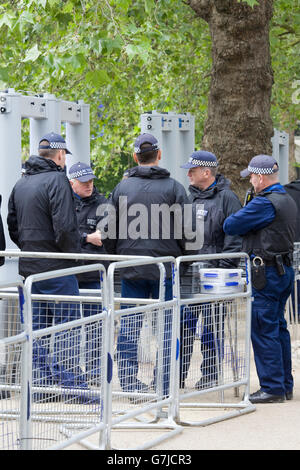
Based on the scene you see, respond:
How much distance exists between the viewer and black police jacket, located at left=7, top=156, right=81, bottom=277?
7.32 meters

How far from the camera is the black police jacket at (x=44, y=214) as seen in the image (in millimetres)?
7324

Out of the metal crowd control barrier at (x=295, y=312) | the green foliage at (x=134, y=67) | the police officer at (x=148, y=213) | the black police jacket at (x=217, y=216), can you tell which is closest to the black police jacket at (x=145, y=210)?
the police officer at (x=148, y=213)

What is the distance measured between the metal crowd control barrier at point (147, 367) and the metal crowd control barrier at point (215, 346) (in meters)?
0.37

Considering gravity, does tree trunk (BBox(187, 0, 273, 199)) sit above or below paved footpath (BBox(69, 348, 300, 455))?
above

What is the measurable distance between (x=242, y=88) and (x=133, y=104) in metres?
6.98

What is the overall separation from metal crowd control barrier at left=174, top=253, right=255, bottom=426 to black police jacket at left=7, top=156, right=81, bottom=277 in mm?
958

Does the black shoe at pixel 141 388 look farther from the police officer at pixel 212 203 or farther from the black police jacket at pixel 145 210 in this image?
the police officer at pixel 212 203

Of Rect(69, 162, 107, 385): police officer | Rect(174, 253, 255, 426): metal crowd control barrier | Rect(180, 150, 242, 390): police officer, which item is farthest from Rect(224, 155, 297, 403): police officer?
Rect(69, 162, 107, 385): police officer

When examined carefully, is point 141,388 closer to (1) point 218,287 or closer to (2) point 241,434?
(2) point 241,434

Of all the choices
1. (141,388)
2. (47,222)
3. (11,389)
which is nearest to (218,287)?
(141,388)

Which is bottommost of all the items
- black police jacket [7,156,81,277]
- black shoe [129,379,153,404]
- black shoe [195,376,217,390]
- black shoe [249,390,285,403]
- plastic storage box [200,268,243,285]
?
black shoe [249,390,285,403]

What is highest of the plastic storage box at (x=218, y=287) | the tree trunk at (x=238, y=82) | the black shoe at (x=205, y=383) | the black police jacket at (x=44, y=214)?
the tree trunk at (x=238, y=82)

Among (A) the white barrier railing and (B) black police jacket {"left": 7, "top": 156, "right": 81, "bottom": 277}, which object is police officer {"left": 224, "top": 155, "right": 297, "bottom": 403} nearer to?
(A) the white barrier railing

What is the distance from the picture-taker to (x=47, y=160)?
7531mm
